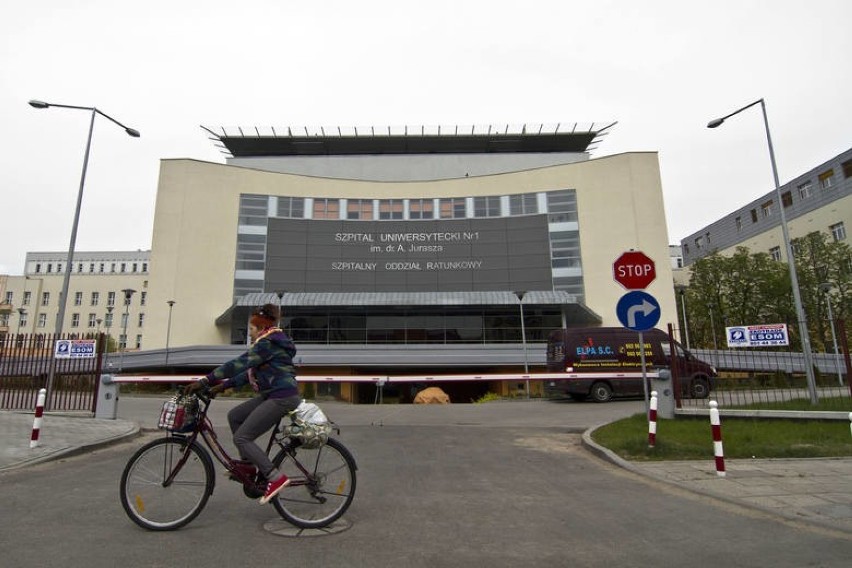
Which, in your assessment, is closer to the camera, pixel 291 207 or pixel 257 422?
pixel 257 422

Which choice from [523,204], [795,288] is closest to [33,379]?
[795,288]

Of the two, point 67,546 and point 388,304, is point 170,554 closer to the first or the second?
point 67,546

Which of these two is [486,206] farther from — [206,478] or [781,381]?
[206,478]

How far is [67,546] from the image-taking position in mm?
3957

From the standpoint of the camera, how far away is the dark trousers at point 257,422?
4457 mm

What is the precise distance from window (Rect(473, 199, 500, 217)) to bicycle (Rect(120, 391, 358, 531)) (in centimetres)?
4246

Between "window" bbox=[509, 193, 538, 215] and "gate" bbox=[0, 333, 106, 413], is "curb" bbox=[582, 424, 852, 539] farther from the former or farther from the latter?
"window" bbox=[509, 193, 538, 215]

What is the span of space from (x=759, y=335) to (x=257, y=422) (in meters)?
14.4

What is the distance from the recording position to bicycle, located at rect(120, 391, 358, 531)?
176 inches

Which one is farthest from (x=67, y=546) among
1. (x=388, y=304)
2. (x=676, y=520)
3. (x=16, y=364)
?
(x=388, y=304)

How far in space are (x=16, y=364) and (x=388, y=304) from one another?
87.1ft

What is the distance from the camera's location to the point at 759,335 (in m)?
14.2

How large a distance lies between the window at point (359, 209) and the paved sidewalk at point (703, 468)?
34197 millimetres

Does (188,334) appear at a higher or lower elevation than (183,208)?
lower
